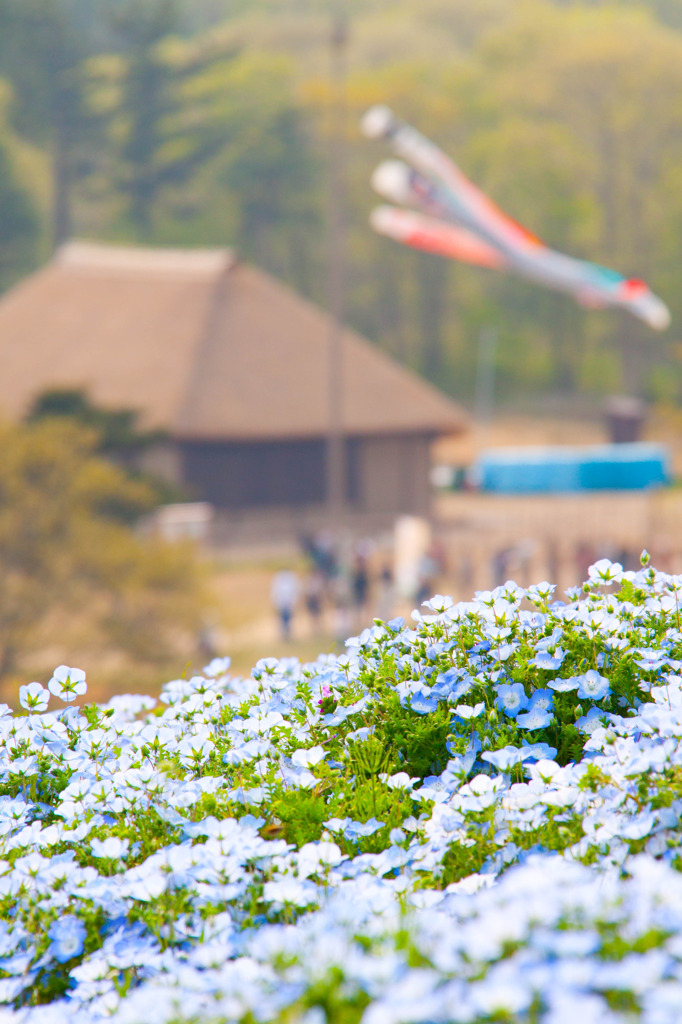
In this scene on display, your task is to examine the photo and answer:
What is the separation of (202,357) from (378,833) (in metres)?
29.5

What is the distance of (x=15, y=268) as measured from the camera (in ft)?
160

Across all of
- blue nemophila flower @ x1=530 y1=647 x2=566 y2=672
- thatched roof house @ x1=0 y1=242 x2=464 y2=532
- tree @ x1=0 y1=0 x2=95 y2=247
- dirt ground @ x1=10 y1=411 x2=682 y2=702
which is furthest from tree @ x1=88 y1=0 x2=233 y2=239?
blue nemophila flower @ x1=530 y1=647 x2=566 y2=672

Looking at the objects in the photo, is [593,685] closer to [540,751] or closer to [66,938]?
[540,751]

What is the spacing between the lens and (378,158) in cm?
6331

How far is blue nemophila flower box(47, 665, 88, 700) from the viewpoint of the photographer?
8.48 feet

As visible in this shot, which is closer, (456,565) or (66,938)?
(66,938)

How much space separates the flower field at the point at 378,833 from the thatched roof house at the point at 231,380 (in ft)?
85.9

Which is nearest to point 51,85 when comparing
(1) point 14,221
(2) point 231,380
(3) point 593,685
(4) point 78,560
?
(1) point 14,221

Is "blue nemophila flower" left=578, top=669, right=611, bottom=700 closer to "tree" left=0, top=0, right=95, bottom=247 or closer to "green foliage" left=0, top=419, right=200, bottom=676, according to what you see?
"green foliage" left=0, top=419, right=200, bottom=676

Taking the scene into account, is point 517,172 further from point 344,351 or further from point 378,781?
point 378,781

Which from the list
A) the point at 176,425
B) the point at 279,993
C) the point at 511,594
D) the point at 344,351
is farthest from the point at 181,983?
the point at 344,351

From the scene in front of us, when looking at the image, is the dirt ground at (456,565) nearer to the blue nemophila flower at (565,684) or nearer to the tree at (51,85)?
the blue nemophila flower at (565,684)

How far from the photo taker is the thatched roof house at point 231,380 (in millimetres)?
29734

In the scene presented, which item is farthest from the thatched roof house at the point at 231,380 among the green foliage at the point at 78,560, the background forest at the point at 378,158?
the background forest at the point at 378,158
